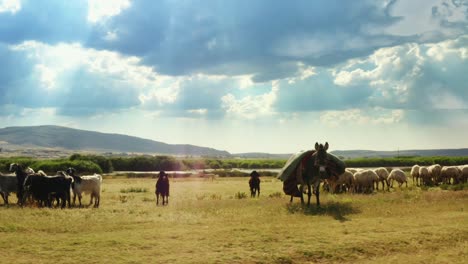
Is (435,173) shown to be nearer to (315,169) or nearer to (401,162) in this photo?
(315,169)

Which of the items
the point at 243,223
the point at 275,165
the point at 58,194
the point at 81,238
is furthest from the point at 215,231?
the point at 275,165

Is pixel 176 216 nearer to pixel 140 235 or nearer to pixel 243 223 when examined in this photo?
pixel 243 223

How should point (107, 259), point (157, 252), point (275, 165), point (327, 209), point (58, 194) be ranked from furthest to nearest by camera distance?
1. point (275, 165)
2. point (58, 194)
3. point (327, 209)
4. point (157, 252)
5. point (107, 259)

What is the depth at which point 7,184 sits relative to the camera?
30969 mm

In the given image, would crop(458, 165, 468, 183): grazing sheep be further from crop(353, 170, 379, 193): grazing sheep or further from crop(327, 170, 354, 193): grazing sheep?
crop(327, 170, 354, 193): grazing sheep

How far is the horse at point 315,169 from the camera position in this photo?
86.0 ft

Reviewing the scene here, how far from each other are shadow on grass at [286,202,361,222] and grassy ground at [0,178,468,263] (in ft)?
0.17

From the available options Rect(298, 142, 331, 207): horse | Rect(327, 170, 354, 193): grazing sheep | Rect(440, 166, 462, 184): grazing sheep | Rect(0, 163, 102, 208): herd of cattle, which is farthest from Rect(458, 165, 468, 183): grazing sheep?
Rect(0, 163, 102, 208): herd of cattle

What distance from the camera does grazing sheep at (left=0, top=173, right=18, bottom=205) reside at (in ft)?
101

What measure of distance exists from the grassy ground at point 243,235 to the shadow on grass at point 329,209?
0.05 m

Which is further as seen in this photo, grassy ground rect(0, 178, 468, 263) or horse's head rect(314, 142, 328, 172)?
horse's head rect(314, 142, 328, 172)

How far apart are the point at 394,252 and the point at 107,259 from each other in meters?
9.49

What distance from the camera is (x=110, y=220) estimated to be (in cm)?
2164

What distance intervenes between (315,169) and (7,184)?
20091 mm
